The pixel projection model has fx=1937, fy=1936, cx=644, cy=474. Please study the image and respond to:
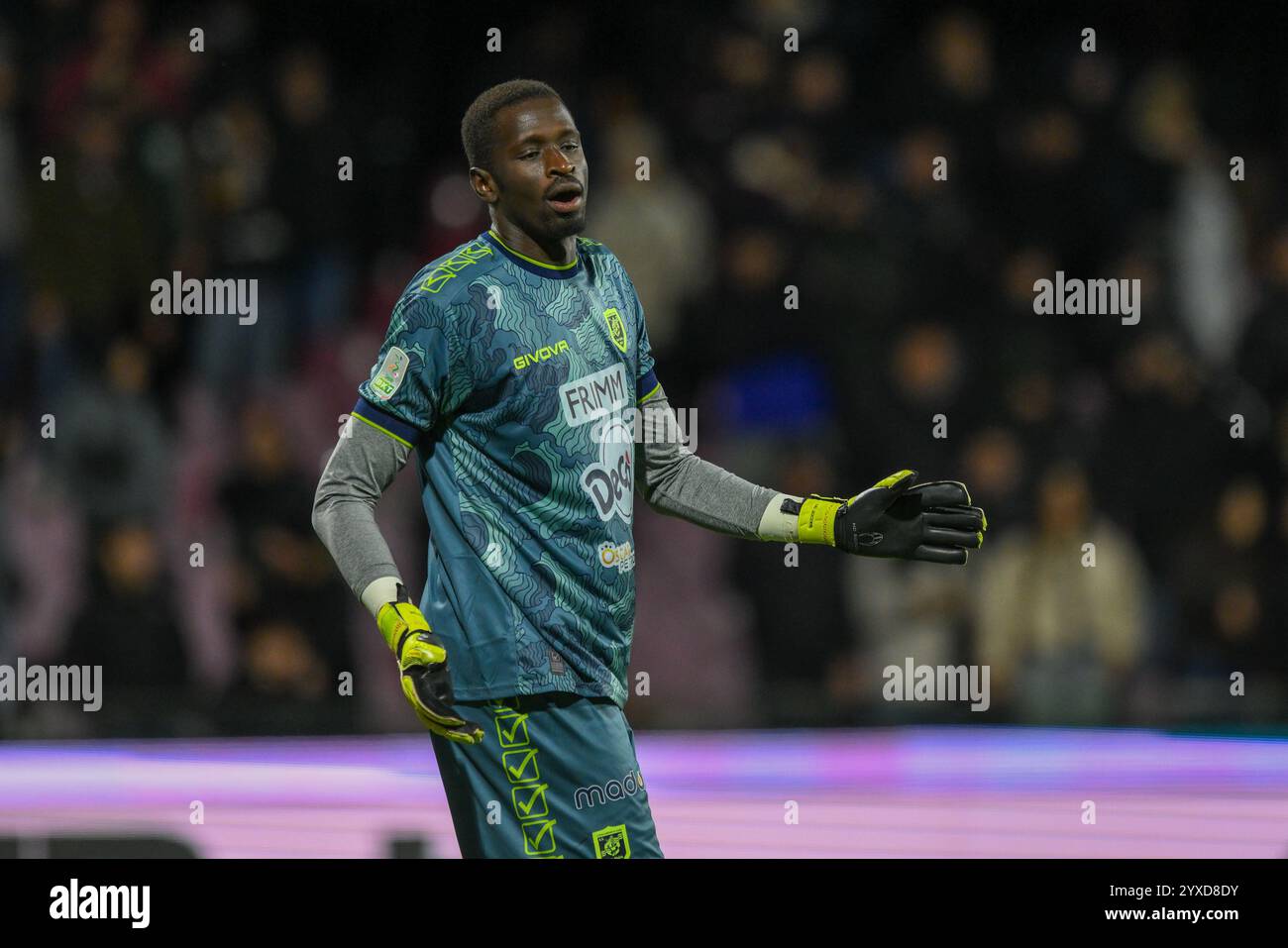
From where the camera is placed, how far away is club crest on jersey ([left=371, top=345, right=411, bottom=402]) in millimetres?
3615

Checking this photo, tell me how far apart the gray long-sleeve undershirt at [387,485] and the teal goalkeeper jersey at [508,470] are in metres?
0.07

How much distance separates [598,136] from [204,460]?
2132mm

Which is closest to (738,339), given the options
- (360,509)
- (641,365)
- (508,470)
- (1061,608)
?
(1061,608)

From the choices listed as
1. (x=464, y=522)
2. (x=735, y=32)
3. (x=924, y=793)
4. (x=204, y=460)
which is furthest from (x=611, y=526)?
(x=735, y=32)

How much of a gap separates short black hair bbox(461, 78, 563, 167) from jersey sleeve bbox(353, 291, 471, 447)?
1.16 feet

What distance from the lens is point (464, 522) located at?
3.66 m

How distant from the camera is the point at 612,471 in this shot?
3.81m

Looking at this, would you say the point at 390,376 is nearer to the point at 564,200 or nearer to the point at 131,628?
the point at 564,200

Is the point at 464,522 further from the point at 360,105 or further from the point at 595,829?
the point at 360,105

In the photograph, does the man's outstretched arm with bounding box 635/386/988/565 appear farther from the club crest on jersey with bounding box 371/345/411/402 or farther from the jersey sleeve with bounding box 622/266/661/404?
the club crest on jersey with bounding box 371/345/411/402

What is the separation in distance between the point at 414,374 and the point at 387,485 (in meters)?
0.23

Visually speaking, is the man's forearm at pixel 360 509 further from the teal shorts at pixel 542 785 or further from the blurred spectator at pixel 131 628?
the blurred spectator at pixel 131 628

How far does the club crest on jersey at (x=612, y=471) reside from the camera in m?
3.76

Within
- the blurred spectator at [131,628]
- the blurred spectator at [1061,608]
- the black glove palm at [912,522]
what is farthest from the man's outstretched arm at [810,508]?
the blurred spectator at [131,628]
